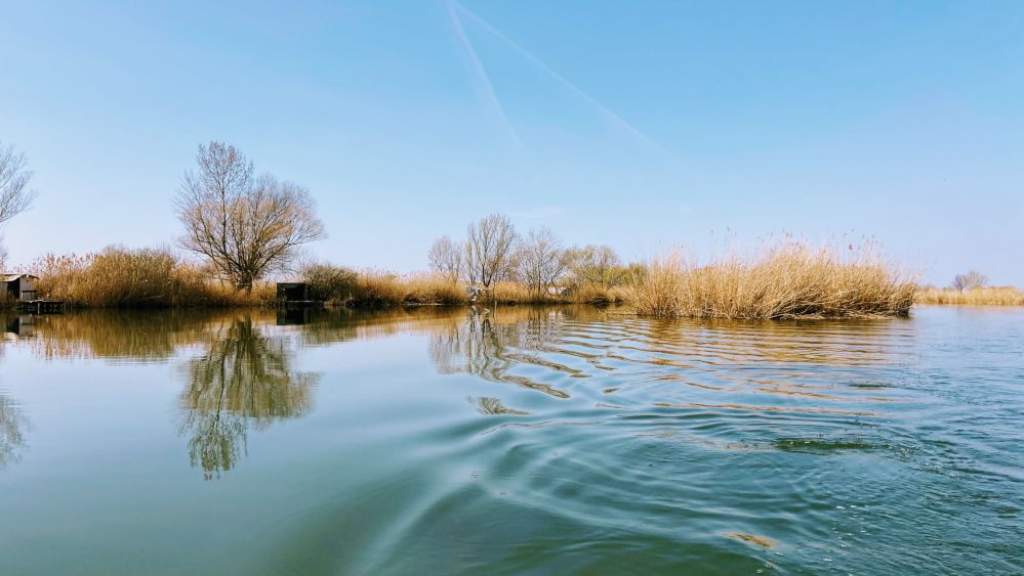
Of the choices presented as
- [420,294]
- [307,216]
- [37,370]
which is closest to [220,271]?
[307,216]

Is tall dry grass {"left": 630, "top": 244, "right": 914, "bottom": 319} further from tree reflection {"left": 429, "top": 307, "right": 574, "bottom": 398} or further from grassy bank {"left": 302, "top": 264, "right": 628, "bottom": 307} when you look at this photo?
grassy bank {"left": 302, "top": 264, "right": 628, "bottom": 307}

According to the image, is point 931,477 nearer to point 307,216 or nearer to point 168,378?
point 168,378

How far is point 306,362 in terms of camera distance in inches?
225

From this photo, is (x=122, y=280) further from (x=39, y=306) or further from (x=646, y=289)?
(x=646, y=289)

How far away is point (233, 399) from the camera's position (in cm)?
375

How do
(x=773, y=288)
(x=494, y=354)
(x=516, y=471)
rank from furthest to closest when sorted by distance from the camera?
(x=773, y=288) → (x=494, y=354) → (x=516, y=471)

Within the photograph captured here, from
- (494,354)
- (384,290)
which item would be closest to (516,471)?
(494,354)

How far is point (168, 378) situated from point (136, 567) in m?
3.57

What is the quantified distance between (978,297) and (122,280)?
32792 millimetres

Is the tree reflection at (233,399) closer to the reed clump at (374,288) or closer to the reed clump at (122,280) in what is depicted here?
the reed clump at (122,280)

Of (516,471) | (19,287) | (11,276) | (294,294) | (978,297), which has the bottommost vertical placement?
(516,471)

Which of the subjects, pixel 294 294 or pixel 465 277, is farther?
pixel 465 277

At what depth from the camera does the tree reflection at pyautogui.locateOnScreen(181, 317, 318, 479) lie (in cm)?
263

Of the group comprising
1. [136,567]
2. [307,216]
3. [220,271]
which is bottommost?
[136,567]
